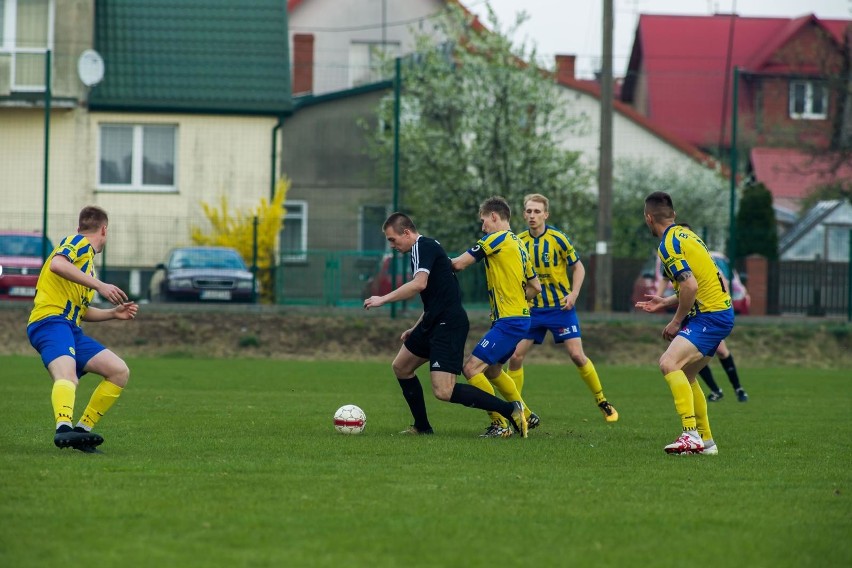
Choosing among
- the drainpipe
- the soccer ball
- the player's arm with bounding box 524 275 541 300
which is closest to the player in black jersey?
the soccer ball

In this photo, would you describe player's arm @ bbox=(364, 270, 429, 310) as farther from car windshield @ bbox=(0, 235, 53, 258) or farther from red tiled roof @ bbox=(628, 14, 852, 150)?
red tiled roof @ bbox=(628, 14, 852, 150)

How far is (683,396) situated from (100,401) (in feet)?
14.2

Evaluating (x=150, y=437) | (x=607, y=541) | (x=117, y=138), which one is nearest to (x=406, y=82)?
(x=117, y=138)

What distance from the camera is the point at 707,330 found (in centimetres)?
977

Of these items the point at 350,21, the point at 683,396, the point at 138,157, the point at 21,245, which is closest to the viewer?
the point at 683,396

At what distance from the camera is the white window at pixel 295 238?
2628cm

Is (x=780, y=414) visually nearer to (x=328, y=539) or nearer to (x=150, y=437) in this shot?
(x=150, y=437)

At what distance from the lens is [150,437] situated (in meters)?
10.4

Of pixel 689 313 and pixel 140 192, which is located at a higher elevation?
pixel 140 192

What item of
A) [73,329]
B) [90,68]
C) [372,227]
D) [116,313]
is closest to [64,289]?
[73,329]

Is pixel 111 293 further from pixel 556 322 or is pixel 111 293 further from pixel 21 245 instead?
pixel 21 245

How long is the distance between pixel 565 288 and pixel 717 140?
41.2 metres

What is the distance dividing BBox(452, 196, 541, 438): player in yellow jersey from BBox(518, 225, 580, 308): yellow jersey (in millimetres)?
1910

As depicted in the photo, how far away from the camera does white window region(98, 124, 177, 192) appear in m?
32.7
